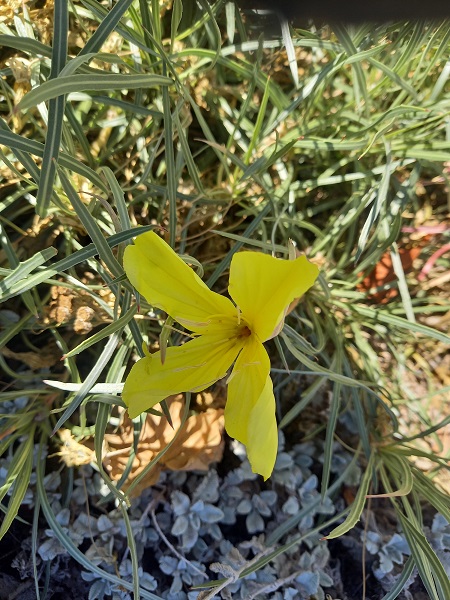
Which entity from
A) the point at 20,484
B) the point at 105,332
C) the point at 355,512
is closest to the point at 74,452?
the point at 20,484

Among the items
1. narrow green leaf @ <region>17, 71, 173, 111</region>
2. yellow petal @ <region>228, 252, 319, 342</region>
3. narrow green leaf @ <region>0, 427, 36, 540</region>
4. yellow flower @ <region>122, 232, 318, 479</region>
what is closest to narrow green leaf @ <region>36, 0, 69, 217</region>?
narrow green leaf @ <region>17, 71, 173, 111</region>

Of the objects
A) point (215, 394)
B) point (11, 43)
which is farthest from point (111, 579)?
point (11, 43)

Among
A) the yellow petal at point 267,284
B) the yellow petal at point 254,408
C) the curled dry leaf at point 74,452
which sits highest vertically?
the yellow petal at point 267,284

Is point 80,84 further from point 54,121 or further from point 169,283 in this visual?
point 169,283

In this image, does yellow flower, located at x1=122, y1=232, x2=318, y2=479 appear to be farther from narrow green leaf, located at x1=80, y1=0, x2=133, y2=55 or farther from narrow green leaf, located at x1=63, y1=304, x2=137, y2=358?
narrow green leaf, located at x1=80, y1=0, x2=133, y2=55

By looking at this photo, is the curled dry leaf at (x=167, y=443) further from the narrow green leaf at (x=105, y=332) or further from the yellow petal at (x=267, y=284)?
the yellow petal at (x=267, y=284)

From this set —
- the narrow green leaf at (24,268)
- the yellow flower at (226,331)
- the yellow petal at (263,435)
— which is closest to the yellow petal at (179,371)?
the yellow flower at (226,331)
